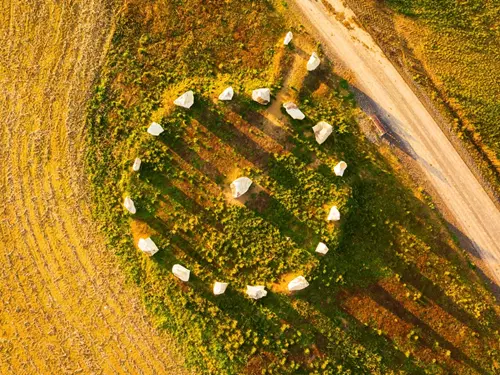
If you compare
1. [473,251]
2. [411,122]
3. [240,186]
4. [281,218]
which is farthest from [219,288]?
[473,251]

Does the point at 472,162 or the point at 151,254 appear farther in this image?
the point at 472,162

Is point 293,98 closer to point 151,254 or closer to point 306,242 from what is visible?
point 306,242

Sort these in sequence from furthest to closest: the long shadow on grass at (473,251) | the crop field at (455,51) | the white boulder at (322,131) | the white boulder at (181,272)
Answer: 1. the crop field at (455,51)
2. the long shadow on grass at (473,251)
3. the white boulder at (322,131)
4. the white boulder at (181,272)

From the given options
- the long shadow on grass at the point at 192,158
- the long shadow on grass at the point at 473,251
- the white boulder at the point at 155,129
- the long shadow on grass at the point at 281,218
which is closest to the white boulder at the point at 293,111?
the long shadow on grass at the point at 281,218

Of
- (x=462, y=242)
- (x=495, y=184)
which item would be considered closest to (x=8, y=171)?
(x=462, y=242)

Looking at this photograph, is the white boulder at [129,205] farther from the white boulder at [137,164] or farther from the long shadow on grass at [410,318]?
the long shadow on grass at [410,318]
